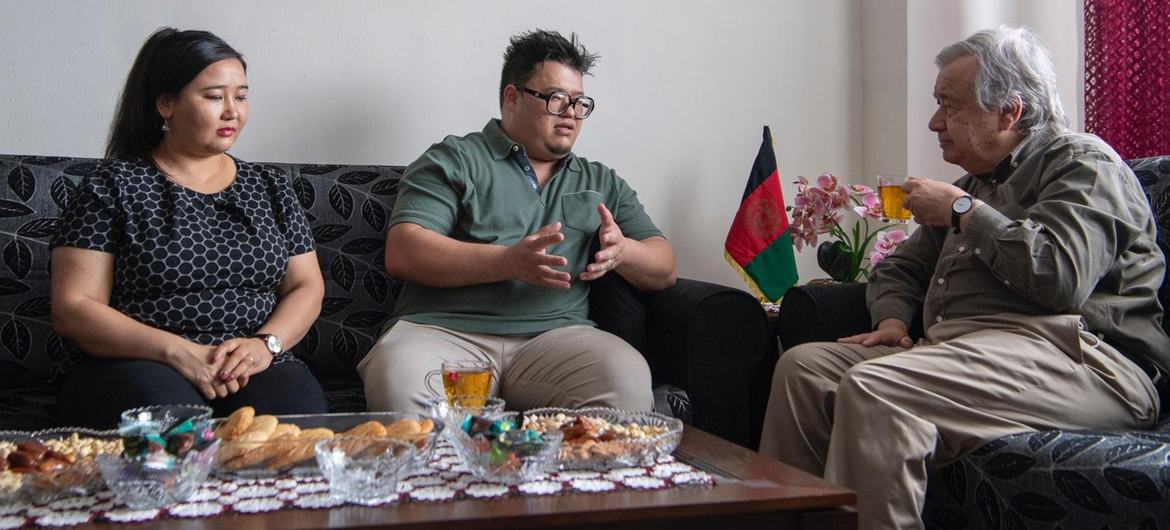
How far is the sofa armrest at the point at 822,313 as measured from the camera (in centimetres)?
223

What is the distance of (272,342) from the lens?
1924 millimetres

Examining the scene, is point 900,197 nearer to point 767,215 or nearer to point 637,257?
point 637,257

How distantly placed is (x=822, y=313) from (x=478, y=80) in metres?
1.17

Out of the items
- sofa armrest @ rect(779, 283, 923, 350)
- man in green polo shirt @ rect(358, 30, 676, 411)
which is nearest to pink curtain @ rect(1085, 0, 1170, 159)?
sofa armrest @ rect(779, 283, 923, 350)

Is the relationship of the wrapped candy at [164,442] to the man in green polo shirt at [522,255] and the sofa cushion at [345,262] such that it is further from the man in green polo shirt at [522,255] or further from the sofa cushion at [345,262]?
the sofa cushion at [345,262]

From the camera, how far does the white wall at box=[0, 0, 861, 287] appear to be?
2527 millimetres

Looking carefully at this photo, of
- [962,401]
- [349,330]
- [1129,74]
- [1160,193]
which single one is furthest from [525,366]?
[1129,74]

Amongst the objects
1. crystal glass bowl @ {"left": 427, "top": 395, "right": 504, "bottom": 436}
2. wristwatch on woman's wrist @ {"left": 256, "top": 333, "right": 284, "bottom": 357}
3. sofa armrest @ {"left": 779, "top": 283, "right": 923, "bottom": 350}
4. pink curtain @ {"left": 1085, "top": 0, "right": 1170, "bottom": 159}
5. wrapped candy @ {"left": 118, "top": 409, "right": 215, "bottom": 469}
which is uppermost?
pink curtain @ {"left": 1085, "top": 0, "right": 1170, "bottom": 159}

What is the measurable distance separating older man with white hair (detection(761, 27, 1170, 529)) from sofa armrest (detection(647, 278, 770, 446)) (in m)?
→ 0.13

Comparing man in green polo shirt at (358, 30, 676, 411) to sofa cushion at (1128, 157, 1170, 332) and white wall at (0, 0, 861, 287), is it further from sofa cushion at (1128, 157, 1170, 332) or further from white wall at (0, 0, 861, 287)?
sofa cushion at (1128, 157, 1170, 332)

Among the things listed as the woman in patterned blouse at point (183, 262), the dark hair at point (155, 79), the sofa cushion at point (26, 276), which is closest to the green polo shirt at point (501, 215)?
the woman in patterned blouse at point (183, 262)

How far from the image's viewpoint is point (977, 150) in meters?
2.05

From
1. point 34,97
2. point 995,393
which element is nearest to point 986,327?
point 995,393

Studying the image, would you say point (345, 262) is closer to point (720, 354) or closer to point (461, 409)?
point (720, 354)
